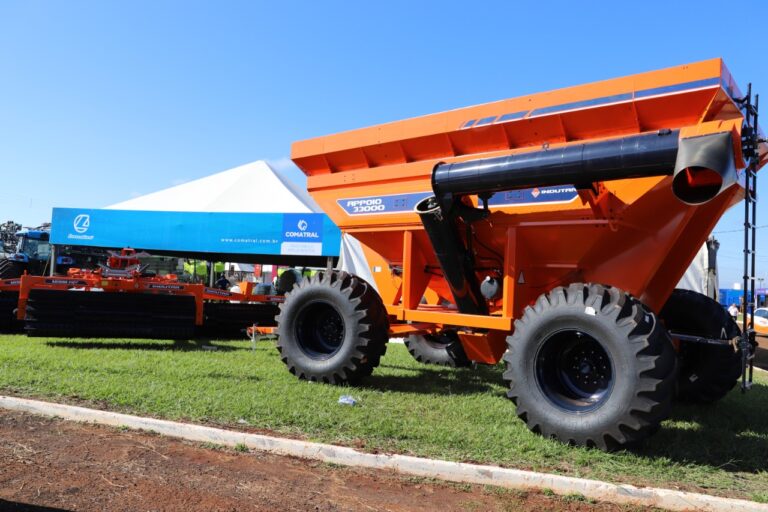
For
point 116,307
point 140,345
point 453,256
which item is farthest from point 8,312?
point 453,256

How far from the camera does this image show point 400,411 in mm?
5348

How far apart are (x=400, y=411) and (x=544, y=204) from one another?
2.49m

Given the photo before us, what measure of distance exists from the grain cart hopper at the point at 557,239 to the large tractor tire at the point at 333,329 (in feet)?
0.06

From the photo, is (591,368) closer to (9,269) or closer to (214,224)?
(214,224)

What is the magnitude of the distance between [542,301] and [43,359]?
6381mm

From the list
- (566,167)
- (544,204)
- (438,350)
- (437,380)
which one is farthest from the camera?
(438,350)

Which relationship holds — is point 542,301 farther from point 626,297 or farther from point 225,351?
point 225,351

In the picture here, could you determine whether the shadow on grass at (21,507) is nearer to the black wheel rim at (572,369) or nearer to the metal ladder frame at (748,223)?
the black wheel rim at (572,369)

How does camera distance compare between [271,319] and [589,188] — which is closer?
[589,188]

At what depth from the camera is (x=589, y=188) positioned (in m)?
4.80

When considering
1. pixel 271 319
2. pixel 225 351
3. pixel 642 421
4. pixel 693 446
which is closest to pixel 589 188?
pixel 642 421

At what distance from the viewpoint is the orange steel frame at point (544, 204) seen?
4809 millimetres

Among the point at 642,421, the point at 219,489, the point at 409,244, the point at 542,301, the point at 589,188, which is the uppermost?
the point at 589,188

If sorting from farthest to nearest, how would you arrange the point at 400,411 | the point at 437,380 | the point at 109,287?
the point at 109,287 → the point at 437,380 → the point at 400,411
